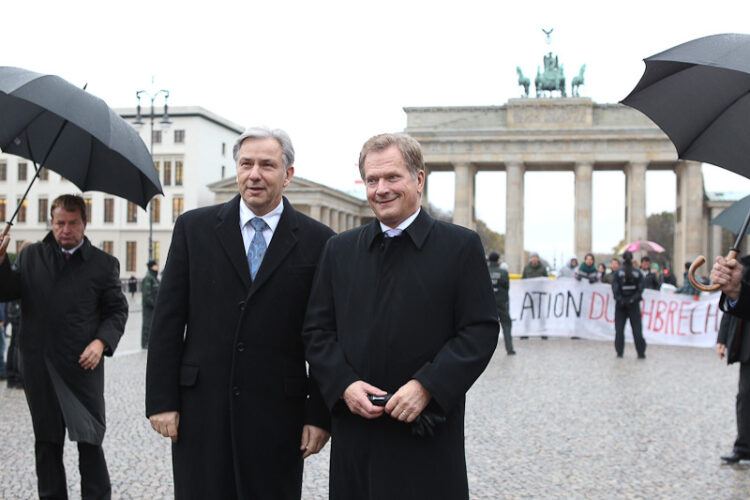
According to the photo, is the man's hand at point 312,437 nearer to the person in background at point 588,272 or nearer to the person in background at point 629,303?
the person in background at point 629,303

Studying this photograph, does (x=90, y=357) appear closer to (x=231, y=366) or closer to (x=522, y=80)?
(x=231, y=366)

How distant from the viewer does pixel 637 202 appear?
56750 mm

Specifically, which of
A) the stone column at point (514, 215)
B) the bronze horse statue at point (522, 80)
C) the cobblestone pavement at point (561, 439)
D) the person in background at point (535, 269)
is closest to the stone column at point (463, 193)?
the stone column at point (514, 215)

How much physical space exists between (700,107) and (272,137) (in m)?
2.31

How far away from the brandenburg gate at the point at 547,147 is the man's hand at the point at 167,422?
54.2 meters

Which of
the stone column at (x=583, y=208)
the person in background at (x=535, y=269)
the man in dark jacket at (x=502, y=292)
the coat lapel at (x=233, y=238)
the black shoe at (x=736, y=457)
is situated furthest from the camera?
the stone column at (x=583, y=208)

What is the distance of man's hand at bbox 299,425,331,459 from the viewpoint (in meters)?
3.54

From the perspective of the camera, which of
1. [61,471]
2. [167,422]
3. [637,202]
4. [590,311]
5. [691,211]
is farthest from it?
[637,202]

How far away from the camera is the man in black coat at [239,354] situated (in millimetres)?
3480

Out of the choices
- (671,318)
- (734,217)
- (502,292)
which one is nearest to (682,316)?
(671,318)

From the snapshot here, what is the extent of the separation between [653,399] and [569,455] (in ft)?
12.0

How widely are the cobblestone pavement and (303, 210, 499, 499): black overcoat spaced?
298 centimetres

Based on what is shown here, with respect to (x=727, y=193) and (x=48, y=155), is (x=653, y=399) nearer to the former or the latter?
(x=48, y=155)

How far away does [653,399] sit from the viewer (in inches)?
405
